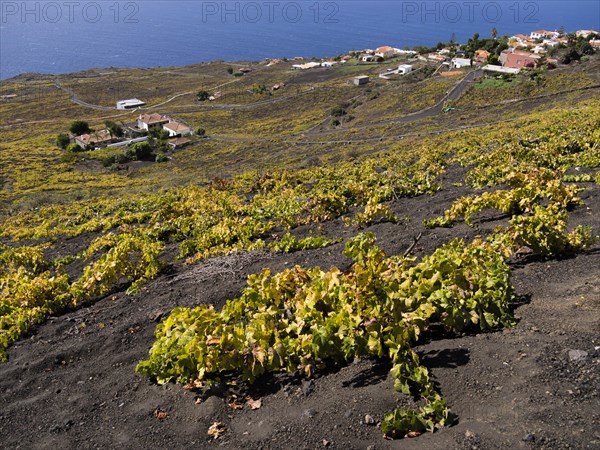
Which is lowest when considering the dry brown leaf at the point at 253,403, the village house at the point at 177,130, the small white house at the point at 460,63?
the village house at the point at 177,130

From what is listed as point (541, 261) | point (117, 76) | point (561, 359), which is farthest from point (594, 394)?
point (117, 76)

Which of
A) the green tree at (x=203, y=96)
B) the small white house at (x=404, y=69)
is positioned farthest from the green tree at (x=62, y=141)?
the small white house at (x=404, y=69)

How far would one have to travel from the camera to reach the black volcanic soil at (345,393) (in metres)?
3.76

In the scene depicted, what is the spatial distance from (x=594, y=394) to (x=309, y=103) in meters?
84.5

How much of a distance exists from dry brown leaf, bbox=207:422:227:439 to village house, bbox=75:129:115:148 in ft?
239

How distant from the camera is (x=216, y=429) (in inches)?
177

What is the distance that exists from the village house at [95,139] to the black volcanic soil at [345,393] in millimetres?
69953

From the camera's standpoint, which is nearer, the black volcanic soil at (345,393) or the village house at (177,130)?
the black volcanic soil at (345,393)

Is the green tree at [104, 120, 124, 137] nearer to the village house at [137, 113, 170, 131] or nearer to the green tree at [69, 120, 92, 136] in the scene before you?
the green tree at [69, 120, 92, 136]

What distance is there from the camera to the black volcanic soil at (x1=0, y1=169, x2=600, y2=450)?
3756mm

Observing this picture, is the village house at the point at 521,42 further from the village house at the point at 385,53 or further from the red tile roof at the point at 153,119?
the red tile roof at the point at 153,119

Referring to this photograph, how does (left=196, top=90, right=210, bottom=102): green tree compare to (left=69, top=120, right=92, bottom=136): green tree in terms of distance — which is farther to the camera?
(left=196, top=90, right=210, bottom=102): green tree

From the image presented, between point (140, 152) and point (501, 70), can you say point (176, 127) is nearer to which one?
point (140, 152)

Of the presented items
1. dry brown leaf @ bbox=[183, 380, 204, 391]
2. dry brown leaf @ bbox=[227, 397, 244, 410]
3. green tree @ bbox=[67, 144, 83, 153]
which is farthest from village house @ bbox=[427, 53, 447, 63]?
dry brown leaf @ bbox=[227, 397, 244, 410]
